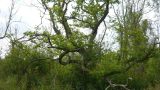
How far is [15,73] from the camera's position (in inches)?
859

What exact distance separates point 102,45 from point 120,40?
1.62 meters

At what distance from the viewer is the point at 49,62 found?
21.6 meters

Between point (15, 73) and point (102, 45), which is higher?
point (102, 45)

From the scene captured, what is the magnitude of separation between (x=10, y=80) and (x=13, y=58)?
1713 mm

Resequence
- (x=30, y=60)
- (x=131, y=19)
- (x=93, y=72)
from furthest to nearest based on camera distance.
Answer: (x=131, y=19)
(x=30, y=60)
(x=93, y=72)

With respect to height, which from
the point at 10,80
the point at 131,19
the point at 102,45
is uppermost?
the point at 131,19

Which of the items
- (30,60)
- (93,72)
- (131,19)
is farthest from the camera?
(131,19)

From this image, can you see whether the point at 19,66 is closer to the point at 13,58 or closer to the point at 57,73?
the point at 13,58

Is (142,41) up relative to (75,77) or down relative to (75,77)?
up

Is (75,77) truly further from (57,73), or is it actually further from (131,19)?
(131,19)

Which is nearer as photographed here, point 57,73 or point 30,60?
point 57,73

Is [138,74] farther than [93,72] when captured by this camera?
Yes

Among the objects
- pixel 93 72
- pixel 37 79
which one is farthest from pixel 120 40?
pixel 37 79

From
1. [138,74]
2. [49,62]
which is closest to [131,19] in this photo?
[138,74]
